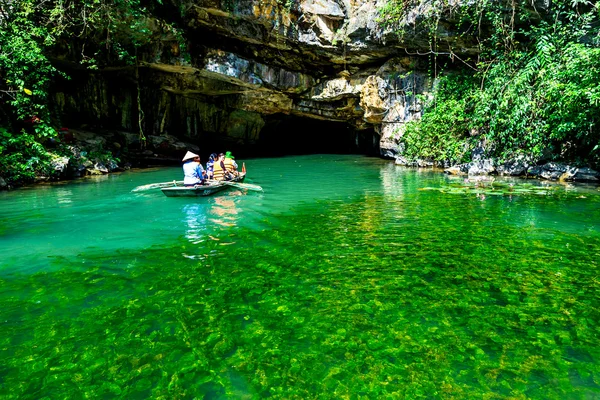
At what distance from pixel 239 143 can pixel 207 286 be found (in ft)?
76.0

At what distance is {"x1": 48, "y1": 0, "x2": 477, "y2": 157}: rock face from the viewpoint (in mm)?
17328

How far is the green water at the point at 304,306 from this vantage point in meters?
2.70

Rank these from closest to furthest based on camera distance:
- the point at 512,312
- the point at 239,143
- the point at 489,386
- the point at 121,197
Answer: the point at 489,386, the point at 512,312, the point at 121,197, the point at 239,143

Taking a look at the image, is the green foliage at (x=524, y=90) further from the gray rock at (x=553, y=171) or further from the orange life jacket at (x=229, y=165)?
the orange life jacket at (x=229, y=165)

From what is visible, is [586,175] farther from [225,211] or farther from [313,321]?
[313,321]

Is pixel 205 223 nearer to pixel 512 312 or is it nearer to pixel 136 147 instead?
pixel 512 312

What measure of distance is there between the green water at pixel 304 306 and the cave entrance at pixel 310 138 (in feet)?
66.6

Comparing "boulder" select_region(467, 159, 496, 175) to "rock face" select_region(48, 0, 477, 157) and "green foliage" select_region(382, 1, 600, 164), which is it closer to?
"green foliage" select_region(382, 1, 600, 164)

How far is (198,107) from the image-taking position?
23.0 metres

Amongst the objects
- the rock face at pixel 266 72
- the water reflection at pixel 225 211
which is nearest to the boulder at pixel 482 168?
the rock face at pixel 266 72

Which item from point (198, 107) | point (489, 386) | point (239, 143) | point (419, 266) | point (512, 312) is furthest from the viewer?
point (239, 143)

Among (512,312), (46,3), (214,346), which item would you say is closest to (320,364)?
(214,346)

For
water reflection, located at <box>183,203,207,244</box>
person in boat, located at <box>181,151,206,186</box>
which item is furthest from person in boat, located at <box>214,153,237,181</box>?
water reflection, located at <box>183,203,207,244</box>

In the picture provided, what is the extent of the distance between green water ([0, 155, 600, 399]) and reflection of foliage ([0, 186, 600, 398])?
2 cm
